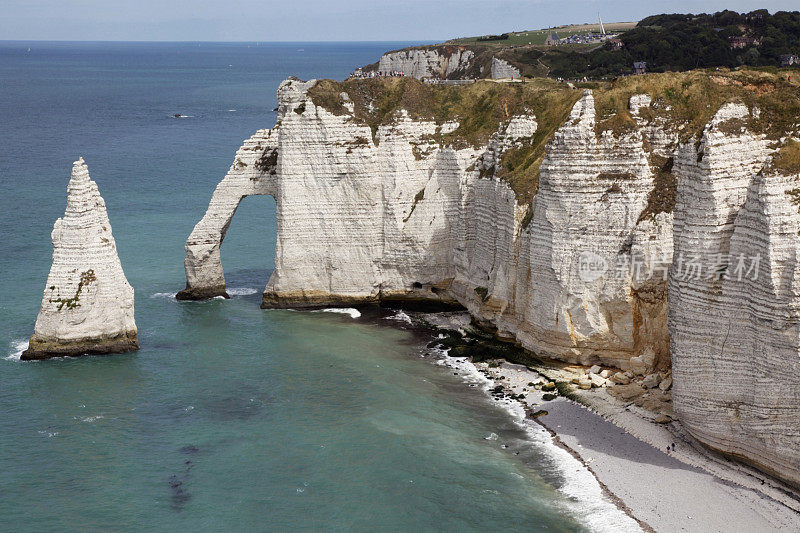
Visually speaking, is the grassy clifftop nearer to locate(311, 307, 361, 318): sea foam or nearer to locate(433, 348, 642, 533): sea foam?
locate(311, 307, 361, 318): sea foam

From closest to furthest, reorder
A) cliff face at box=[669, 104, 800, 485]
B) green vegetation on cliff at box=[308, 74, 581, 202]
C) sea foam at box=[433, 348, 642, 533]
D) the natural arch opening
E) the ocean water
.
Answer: sea foam at box=[433, 348, 642, 533] → cliff face at box=[669, 104, 800, 485] → the ocean water → green vegetation on cliff at box=[308, 74, 581, 202] → the natural arch opening

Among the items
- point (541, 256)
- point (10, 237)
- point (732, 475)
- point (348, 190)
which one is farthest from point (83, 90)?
point (732, 475)

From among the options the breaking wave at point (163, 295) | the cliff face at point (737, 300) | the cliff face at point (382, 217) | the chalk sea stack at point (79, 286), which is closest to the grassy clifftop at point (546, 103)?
the cliff face at point (382, 217)

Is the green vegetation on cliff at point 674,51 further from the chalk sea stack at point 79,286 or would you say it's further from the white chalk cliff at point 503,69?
the chalk sea stack at point 79,286

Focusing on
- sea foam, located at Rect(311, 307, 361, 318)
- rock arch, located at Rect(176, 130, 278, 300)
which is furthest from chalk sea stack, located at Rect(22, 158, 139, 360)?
sea foam, located at Rect(311, 307, 361, 318)

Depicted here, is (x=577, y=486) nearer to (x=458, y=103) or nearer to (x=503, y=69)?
(x=458, y=103)

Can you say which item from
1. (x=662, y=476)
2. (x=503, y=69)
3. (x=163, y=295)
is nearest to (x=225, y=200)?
(x=163, y=295)

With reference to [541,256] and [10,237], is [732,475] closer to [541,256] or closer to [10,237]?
[541,256]
